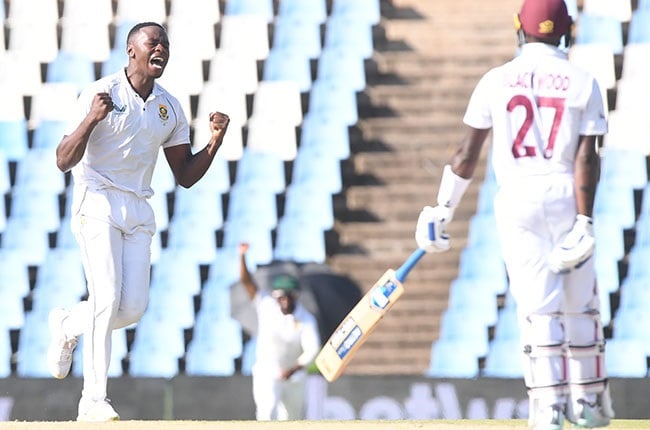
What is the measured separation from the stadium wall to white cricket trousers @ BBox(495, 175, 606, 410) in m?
6.07

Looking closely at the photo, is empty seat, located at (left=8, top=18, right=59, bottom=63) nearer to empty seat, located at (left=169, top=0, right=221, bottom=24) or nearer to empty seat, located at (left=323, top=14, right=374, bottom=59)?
empty seat, located at (left=169, top=0, right=221, bottom=24)

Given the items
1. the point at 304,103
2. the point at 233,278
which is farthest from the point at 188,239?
the point at 304,103

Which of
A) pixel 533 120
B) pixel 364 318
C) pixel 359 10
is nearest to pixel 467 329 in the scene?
pixel 359 10

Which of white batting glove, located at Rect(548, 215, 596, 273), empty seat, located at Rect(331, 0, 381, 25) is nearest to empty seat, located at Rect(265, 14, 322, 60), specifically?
empty seat, located at Rect(331, 0, 381, 25)

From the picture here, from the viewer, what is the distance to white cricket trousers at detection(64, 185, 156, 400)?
271 inches

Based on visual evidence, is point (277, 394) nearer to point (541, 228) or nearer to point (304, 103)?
point (304, 103)

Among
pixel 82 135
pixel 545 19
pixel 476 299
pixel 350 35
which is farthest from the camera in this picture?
pixel 350 35

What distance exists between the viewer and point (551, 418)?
5.67 meters

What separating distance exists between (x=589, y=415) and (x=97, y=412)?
2.27 m

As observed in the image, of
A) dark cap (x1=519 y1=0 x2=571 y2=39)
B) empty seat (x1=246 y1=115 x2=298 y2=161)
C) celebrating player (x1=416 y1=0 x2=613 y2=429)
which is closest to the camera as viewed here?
celebrating player (x1=416 y1=0 x2=613 y2=429)

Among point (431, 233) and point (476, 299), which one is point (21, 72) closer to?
point (476, 299)

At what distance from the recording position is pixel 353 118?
15367 millimetres

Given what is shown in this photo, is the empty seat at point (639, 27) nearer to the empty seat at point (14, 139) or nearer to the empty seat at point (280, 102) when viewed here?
the empty seat at point (280, 102)

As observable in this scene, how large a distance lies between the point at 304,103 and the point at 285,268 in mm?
2455
